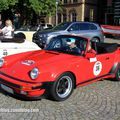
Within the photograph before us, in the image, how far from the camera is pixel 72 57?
22.7 ft

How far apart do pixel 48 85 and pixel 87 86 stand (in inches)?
76.9

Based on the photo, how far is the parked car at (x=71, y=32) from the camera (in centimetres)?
1734

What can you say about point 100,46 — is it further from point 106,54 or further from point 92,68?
point 92,68

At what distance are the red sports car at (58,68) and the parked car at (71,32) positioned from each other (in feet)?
30.5

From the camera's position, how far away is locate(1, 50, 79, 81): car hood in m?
6.29

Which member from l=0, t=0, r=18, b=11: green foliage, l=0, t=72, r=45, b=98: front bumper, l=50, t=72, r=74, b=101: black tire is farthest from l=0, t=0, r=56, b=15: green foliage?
l=0, t=72, r=45, b=98: front bumper

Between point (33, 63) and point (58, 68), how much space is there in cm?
59

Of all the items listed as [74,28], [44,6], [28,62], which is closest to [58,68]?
[28,62]

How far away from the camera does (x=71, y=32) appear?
1773 centimetres

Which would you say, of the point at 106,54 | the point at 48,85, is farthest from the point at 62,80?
the point at 106,54

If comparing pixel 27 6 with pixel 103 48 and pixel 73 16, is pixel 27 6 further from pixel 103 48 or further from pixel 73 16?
pixel 103 48

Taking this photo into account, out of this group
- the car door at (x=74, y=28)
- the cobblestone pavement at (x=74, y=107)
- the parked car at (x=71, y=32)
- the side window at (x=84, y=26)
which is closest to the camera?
the cobblestone pavement at (x=74, y=107)

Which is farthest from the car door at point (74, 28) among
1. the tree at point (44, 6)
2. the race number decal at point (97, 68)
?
the tree at point (44, 6)

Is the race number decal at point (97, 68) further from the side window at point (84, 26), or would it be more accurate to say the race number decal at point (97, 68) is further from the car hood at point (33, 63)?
the side window at point (84, 26)
